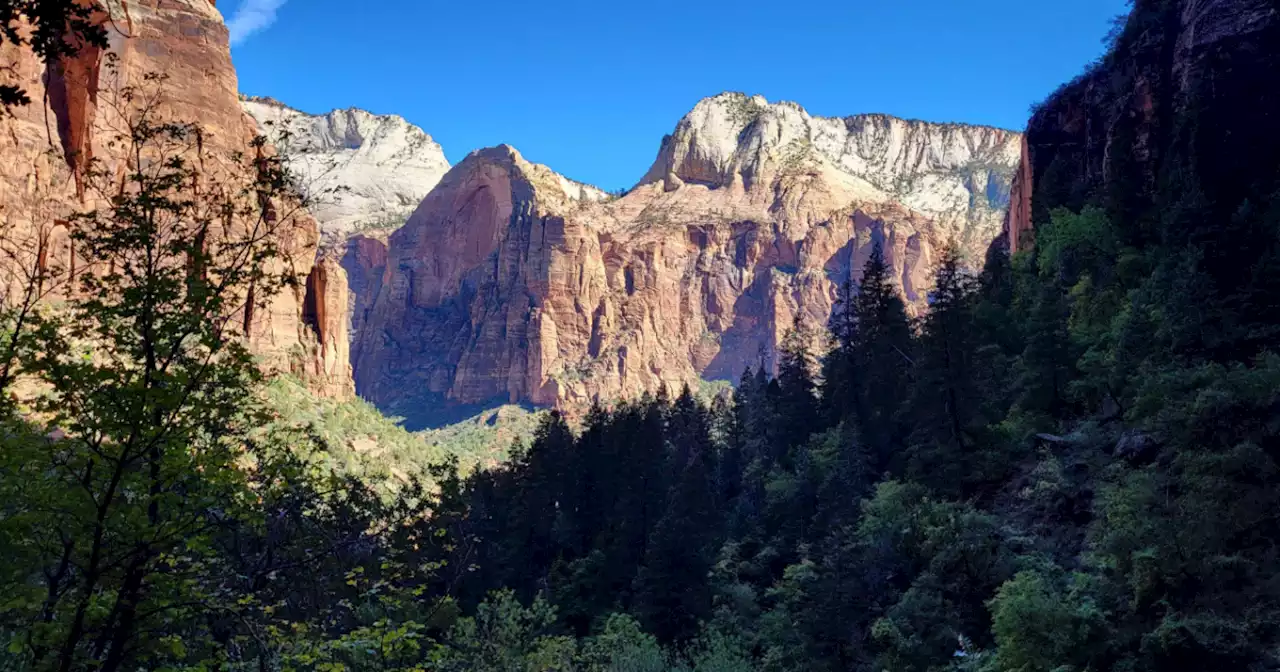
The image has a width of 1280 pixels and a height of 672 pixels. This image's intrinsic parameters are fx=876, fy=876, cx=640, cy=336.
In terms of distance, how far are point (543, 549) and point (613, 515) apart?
537cm

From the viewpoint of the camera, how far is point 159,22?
104 meters

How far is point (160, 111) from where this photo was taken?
6825cm

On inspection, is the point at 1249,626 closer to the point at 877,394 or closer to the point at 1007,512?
the point at 1007,512

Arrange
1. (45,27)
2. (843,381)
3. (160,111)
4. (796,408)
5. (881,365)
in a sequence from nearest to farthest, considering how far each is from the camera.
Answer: (45,27) < (881,365) < (843,381) < (796,408) < (160,111)

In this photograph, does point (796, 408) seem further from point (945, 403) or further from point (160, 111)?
point (160, 111)

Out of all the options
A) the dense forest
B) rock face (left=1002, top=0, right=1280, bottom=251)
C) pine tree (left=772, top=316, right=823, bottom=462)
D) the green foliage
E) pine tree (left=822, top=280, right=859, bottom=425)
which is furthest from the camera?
pine tree (left=772, top=316, right=823, bottom=462)

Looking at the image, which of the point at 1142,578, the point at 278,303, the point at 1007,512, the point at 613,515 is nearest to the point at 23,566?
the point at 1142,578

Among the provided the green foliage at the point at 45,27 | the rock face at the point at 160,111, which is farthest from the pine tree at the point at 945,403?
the rock face at the point at 160,111

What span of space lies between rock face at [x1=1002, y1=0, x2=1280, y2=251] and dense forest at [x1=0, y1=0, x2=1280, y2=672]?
0.74 feet

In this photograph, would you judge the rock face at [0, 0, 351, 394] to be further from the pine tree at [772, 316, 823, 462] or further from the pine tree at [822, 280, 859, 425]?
the pine tree at [822, 280, 859, 425]

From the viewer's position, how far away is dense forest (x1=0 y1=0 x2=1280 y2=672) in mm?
10695

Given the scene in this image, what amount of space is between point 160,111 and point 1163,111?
71.1 m

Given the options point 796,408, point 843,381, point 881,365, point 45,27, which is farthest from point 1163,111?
point 45,27

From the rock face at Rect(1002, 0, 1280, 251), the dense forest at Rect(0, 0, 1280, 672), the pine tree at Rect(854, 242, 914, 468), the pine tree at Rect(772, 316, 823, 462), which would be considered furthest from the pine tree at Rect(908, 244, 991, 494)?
the pine tree at Rect(772, 316, 823, 462)
